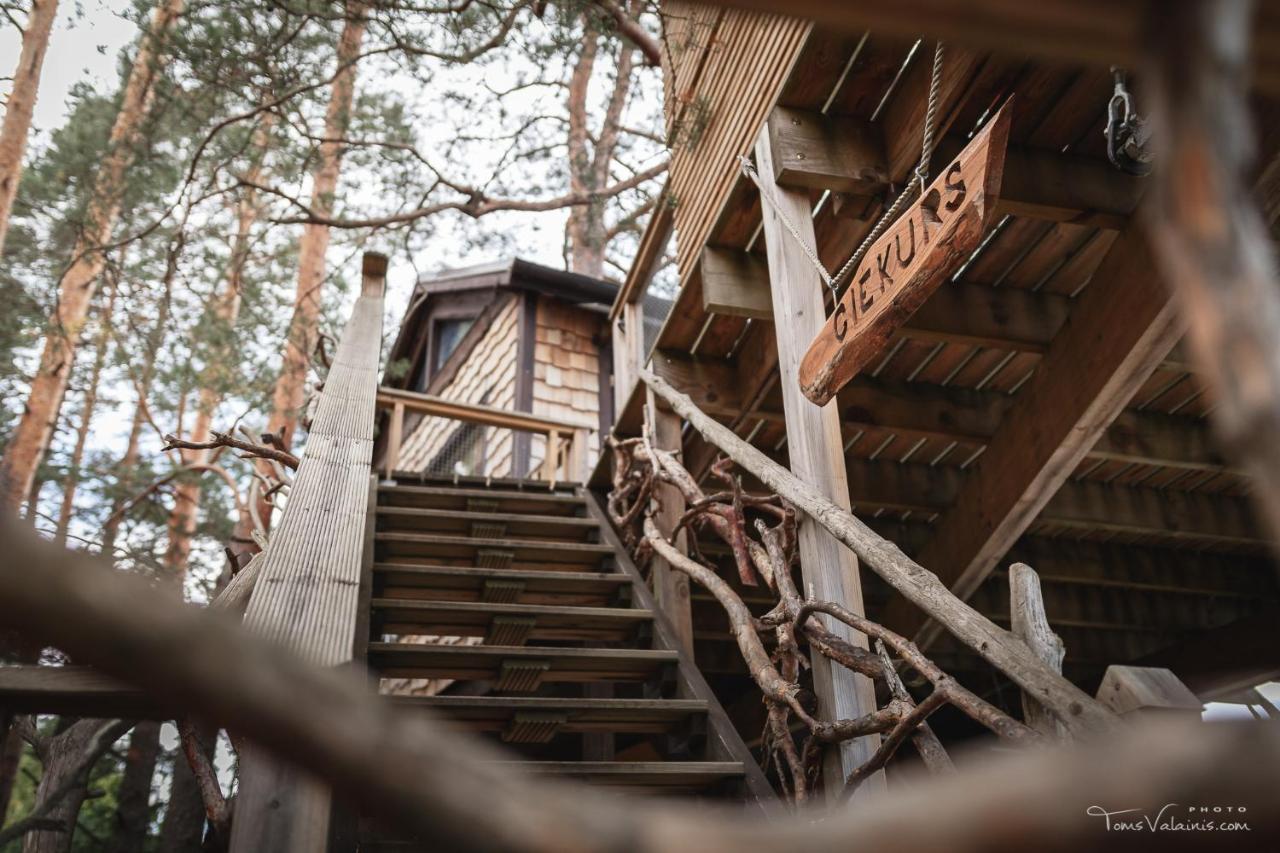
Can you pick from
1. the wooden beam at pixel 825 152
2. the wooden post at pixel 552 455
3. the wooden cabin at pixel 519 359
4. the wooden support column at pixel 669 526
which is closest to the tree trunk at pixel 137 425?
the wooden cabin at pixel 519 359

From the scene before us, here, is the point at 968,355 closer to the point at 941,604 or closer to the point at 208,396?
the point at 941,604

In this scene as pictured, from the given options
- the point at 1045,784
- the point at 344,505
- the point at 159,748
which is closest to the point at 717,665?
the point at 344,505

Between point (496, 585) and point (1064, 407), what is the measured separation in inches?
107

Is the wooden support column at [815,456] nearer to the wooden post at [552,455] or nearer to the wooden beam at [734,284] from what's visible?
the wooden beam at [734,284]

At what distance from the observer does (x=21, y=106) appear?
31.3ft

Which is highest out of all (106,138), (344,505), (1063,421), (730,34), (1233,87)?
(106,138)

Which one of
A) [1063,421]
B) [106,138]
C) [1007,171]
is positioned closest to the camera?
[1007,171]

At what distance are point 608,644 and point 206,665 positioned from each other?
4300mm

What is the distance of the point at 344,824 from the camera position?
2.62 m

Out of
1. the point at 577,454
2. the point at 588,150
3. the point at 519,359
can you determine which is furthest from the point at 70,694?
the point at 588,150

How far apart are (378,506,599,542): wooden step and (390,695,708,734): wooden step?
196cm

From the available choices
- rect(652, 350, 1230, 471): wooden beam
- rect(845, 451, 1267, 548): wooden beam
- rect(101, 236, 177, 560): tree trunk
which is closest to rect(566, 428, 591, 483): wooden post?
rect(652, 350, 1230, 471): wooden beam

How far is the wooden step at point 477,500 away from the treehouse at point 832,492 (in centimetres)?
3

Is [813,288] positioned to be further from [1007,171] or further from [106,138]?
[106,138]
